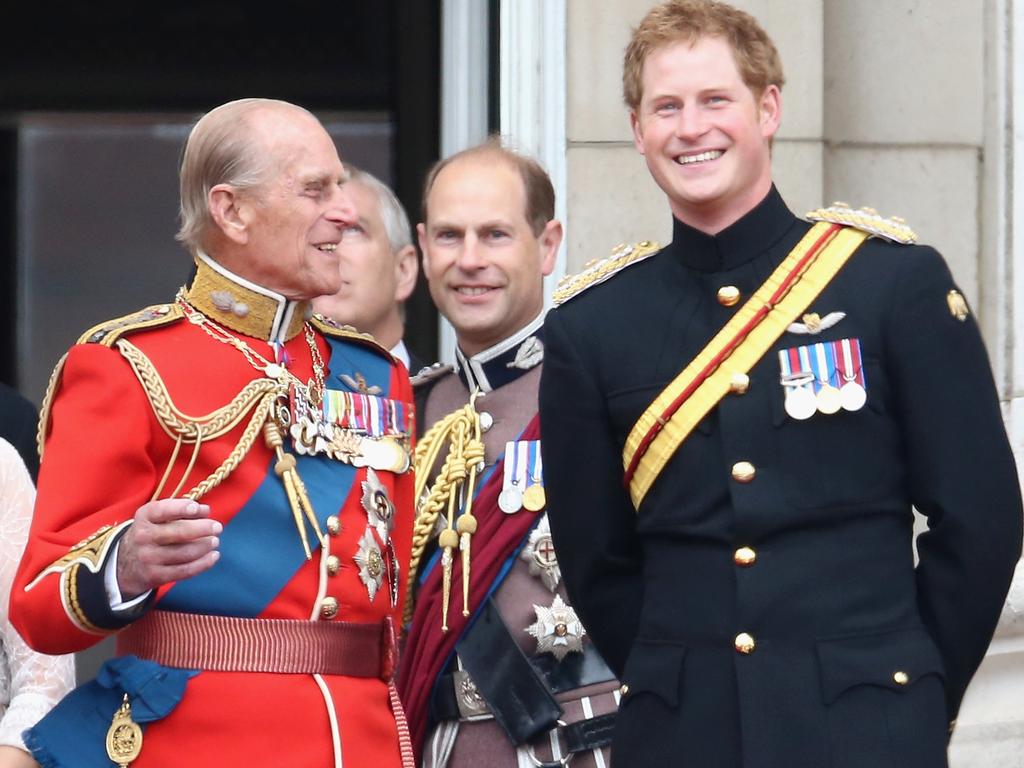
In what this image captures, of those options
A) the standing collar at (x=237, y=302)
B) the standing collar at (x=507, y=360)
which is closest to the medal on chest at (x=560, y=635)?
the standing collar at (x=507, y=360)

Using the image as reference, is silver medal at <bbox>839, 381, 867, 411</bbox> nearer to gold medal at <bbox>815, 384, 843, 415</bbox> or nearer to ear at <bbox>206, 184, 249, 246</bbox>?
gold medal at <bbox>815, 384, 843, 415</bbox>

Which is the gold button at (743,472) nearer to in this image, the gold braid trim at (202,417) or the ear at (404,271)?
the gold braid trim at (202,417)

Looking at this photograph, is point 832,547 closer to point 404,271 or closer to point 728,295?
point 728,295

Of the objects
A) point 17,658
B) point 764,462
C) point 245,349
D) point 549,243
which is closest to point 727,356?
point 764,462

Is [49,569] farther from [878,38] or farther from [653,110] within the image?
[878,38]

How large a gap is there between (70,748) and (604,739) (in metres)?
1.01

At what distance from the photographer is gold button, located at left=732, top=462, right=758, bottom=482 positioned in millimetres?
3430

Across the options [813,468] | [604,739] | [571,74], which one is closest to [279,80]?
[571,74]

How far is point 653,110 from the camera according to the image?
3607 mm

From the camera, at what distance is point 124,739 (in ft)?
11.6

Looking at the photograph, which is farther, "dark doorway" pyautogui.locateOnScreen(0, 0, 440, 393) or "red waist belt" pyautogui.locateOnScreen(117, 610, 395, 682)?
"dark doorway" pyautogui.locateOnScreen(0, 0, 440, 393)

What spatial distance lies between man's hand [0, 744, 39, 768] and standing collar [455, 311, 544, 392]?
1.13 meters

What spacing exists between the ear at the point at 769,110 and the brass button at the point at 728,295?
0.78 feet

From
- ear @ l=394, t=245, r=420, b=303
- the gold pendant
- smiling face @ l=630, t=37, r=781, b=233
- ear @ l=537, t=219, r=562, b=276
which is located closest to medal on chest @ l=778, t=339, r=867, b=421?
smiling face @ l=630, t=37, r=781, b=233
